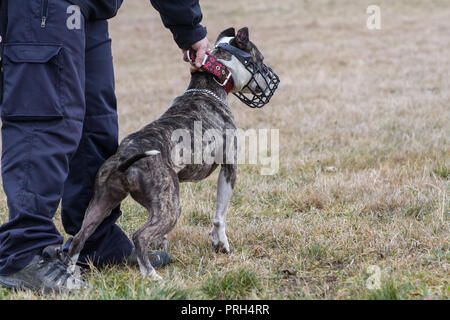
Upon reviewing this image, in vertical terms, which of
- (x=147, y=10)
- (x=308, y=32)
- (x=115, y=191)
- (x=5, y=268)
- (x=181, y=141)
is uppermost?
(x=147, y=10)

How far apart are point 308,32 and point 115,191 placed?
17.7 metres

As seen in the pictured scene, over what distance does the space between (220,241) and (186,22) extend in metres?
1.66

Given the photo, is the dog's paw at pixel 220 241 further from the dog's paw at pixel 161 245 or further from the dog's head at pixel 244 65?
the dog's head at pixel 244 65

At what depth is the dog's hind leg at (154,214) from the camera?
3512 mm

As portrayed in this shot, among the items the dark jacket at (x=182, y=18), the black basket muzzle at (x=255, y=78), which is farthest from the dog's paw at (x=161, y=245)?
the dark jacket at (x=182, y=18)

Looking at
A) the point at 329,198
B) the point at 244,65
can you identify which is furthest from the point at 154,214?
→ the point at 329,198

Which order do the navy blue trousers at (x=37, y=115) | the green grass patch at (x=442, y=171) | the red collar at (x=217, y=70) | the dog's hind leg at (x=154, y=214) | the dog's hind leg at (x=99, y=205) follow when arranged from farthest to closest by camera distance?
the green grass patch at (x=442, y=171) → the red collar at (x=217, y=70) → the dog's hind leg at (x=99, y=205) → the dog's hind leg at (x=154, y=214) → the navy blue trousers at (x=37, y=115)

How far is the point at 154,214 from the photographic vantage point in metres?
3.57

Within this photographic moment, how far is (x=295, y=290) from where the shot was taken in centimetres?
341

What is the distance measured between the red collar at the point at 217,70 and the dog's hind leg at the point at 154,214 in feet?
3.69

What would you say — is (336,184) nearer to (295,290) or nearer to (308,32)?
(295,290)

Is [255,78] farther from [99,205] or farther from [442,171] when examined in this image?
[442,171]

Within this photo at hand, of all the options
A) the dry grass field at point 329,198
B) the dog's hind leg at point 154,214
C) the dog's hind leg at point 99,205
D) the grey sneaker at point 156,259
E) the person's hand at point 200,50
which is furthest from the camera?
the person's hand at point 200,50

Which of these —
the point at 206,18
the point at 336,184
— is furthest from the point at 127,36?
the point at 336,184
